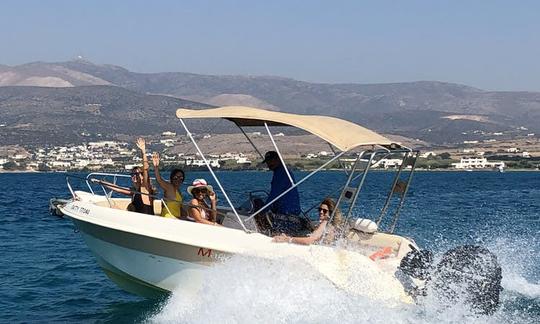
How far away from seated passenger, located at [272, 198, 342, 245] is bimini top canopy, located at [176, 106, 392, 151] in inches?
35.8

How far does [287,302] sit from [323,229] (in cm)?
110

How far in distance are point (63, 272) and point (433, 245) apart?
10054 millimetres

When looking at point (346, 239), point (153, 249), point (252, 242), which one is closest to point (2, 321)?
point (153, 249)

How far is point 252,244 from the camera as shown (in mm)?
10930

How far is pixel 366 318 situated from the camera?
10.5m

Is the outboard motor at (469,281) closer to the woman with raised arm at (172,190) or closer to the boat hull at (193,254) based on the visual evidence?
the boat hull at (193,254)

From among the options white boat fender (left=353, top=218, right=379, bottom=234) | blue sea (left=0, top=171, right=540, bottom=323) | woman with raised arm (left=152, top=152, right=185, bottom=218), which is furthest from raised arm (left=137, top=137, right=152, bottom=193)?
white boat fender (left=353, top=218, right=379, bottom=234)

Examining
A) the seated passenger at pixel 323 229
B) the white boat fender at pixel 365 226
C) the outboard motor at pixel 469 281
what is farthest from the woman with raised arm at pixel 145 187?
the outboard motor at pixel 469 281

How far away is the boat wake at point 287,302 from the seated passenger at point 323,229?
1.12 feet

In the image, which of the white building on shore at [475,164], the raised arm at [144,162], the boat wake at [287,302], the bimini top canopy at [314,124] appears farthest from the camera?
the white building on shore at [475,164]

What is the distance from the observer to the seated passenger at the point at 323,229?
432 inches

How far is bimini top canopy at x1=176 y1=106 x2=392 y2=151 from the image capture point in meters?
10.9

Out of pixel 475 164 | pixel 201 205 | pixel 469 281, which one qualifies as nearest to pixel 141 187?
pixel 201 205

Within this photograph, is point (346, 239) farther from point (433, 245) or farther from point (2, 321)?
point (433, 245)
